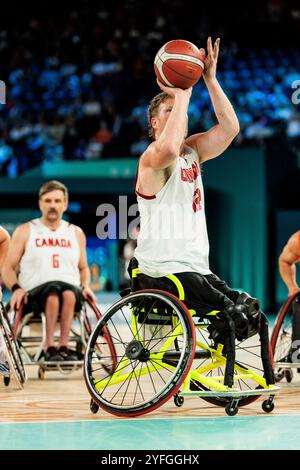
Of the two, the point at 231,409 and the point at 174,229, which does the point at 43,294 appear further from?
the point at 231,409

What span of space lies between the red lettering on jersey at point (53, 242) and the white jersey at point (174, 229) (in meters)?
2.43

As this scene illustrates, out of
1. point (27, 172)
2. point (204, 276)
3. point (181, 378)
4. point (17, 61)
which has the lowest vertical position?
point (181, 378)

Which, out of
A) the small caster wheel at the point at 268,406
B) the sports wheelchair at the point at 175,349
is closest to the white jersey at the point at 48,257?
the sports wheelchair at the point at 175,349

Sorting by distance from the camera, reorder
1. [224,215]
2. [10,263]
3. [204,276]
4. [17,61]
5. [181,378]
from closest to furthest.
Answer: [181,378] < [204,276] < [10,263] < [224,215] < [17,61]

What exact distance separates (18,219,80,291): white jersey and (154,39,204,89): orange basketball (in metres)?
2.69

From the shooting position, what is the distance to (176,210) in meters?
4.62

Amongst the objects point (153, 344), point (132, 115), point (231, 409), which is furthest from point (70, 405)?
point (132, 115)

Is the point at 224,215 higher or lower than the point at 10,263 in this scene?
higher

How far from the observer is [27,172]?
14.8 metres

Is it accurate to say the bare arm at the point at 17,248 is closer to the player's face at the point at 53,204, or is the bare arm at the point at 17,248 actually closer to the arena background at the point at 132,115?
the player's face at the point at 53,204

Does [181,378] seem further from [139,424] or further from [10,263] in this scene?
[10,263]

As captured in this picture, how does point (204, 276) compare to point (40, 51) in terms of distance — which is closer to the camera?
point (204, 276)
